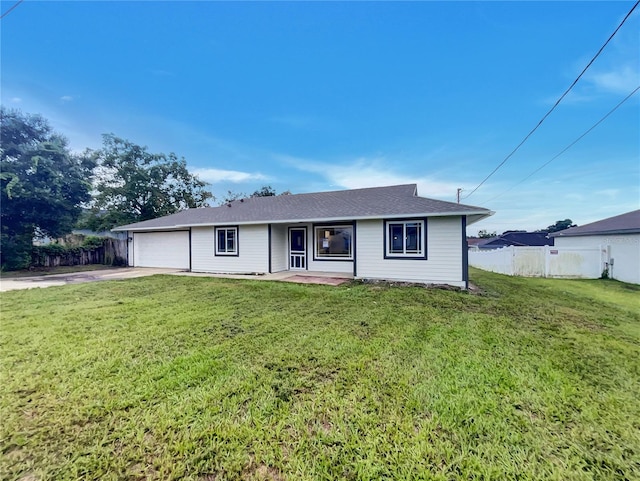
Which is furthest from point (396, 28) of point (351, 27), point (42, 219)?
point (42, 219)

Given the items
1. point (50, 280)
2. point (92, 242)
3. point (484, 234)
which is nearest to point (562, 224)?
point (484, 234)

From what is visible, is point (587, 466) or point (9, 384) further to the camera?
point (9, 384)

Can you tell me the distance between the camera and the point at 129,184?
955 inches

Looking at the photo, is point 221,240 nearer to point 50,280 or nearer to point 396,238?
point 50,280

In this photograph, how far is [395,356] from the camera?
3.62 metres

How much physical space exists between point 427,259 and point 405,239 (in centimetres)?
99

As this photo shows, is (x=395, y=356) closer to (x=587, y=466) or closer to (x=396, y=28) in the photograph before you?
(x=587, y=466)

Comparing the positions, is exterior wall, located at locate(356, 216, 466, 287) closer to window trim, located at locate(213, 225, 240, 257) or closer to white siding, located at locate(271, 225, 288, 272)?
white siding, located at locate(271, 225, 288, 272)

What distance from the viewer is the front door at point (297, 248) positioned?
40.0ft

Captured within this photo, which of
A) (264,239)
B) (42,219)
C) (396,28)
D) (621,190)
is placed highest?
(396,28)

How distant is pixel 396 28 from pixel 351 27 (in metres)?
1.70

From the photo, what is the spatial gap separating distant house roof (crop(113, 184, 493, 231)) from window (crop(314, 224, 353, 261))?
89 cm

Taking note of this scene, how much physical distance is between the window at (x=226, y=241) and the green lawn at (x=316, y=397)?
704 centimetres

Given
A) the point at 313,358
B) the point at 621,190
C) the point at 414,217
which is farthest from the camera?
the point at 621,190
